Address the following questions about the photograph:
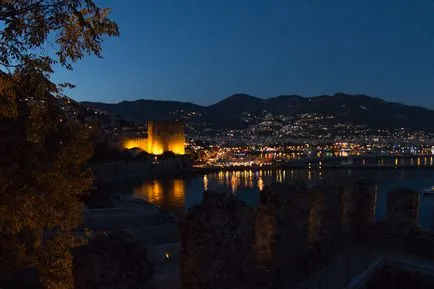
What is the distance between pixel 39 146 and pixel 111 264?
3.51 meters

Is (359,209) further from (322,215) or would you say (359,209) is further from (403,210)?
(322,215)

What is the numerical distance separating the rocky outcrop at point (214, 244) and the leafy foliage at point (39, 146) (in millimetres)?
2370

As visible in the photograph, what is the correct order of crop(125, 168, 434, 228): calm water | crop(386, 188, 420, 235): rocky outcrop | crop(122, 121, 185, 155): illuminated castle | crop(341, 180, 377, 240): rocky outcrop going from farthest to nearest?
crop(122, 121, 185, 155): illuminated castle < crop(125, 168, 434, 228): calm water < crop(341, 180, 377, 240): rocky outcrop < crop(386, 188, 420, 235): rocky outcrop

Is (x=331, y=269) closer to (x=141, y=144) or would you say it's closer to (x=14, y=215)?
(x=14, y=215)

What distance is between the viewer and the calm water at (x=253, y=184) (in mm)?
36594

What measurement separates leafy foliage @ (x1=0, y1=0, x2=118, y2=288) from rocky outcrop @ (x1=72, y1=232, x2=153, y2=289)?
7.16ft

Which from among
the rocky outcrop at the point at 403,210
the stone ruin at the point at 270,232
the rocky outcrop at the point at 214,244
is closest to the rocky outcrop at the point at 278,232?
the stone ruin at the point at 270,232

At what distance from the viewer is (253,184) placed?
5066cm

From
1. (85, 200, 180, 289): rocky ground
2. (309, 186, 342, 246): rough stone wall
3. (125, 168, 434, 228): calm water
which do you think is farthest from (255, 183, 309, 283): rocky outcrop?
(125, 168, 434, 228): calm water

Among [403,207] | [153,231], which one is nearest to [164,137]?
[153,231]

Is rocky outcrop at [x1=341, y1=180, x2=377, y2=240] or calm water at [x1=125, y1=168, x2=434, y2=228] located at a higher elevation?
rocky outcrop at [x1=341, y1=180, x2=377, y2=240]

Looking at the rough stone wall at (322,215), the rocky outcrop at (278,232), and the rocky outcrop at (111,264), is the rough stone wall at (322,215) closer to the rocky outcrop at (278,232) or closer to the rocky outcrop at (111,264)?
the rocky outcrop at (278,232)

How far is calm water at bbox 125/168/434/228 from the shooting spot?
36594mm

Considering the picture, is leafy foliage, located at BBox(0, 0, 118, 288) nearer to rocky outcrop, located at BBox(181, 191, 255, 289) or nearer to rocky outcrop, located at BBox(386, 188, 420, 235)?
rocky outcrop, located at BBox(181, 191, 255, 289)
